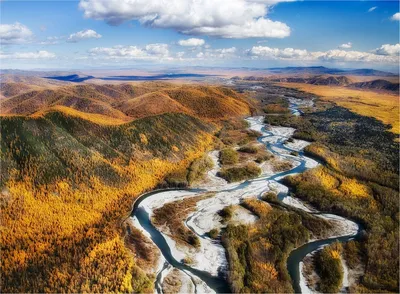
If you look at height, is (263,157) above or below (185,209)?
above

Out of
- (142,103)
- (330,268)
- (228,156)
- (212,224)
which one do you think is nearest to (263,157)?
(228,156)

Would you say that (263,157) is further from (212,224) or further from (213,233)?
(213,233)

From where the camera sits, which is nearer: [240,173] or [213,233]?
[213,233]

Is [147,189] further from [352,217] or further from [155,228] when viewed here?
[352,217]

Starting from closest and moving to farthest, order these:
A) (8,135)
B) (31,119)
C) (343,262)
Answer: (343,262), (8,135), (31,119)

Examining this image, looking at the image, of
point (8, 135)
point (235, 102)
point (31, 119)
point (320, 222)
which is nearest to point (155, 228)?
point (320, 222)

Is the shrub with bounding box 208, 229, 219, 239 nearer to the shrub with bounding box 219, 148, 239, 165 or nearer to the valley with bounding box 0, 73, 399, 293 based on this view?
the valley with bounding box 0, 73, 399, 293

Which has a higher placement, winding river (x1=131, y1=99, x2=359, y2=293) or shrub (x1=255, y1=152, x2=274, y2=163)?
shrub (x1=255, y1=152, x2=274, y2=163)

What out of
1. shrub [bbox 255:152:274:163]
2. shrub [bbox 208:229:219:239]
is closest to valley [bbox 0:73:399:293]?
shrub [bbox 208:229:219:239]

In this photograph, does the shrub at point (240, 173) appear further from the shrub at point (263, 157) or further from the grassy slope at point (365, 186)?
the grassy slope at point (365, 186)
